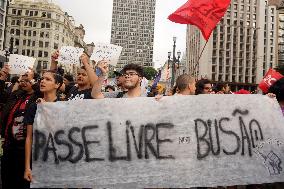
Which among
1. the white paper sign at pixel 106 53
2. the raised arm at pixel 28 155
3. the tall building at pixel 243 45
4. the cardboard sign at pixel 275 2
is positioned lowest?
the raised arm at pixel 28 155

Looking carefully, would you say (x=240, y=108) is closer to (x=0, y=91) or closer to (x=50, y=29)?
(x=0, y=91)

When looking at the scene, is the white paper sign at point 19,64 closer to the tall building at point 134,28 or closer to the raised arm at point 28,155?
the raised arm at point 28,155

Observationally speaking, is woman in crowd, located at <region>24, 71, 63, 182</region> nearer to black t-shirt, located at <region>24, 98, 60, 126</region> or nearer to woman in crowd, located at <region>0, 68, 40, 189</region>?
black t-shirt, located at <region>24, 98, 60, 126</region>

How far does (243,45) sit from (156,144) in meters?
87.1

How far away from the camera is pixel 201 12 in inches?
249

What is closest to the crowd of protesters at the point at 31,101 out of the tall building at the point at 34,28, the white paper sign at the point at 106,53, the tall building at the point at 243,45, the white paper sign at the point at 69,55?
the white paper sign at the point at 106,53

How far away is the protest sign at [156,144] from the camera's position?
3.86 m

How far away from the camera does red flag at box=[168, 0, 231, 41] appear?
20.5 ft

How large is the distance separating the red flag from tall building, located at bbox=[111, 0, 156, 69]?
173 m

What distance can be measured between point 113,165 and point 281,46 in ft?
301

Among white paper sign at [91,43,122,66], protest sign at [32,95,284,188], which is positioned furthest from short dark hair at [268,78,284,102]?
Result: white paper sign at [91,43,122,66]

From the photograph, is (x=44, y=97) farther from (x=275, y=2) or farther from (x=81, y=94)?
(x=275, y=2)

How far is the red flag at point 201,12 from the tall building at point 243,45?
79160 mm

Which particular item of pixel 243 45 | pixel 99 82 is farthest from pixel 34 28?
pixel 99 82
